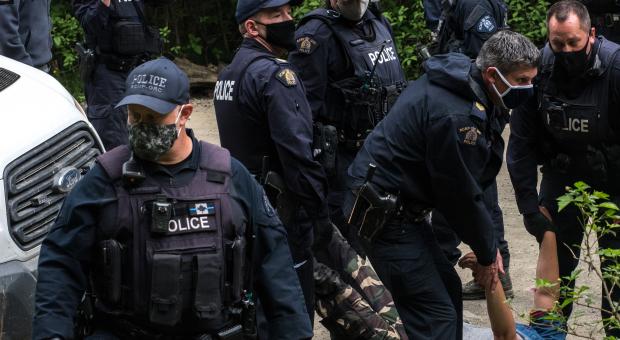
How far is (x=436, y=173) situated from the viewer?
507 cm

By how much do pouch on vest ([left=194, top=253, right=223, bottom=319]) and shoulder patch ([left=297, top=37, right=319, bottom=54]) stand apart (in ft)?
8.20

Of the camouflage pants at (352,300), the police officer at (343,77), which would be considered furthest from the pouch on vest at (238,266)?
the police officer at (343,77)

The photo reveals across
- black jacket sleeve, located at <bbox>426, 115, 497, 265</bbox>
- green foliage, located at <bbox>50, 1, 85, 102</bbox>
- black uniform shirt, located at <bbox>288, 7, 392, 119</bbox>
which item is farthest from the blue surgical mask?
green foliage, located at <bbox>50, 1, 85, 102</bbox>

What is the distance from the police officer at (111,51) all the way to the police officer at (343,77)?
2.36 meters

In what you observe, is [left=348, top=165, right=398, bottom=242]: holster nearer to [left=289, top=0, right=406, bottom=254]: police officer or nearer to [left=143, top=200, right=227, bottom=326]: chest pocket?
[left=289, top=0, right=406, bottom=254]: police officer

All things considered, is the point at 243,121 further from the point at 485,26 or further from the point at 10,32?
the point at 10,32

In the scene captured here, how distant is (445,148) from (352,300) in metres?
1.04

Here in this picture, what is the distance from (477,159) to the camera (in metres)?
5.07

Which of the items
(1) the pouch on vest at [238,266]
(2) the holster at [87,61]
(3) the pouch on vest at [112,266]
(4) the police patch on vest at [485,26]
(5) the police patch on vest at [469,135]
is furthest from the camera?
(2) the holster at [87,61]

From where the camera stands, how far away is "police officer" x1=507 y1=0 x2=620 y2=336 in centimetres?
566

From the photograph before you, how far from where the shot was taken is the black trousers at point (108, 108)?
8422mm

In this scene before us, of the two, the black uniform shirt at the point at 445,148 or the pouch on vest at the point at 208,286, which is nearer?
the pouch on vest at the point at 208,286

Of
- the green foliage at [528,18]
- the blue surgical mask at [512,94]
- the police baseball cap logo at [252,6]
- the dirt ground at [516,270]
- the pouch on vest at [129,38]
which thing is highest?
the police baseball cap logo at [252,6]

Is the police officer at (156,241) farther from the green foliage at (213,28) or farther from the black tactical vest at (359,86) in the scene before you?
the green foliage at (213,28)
